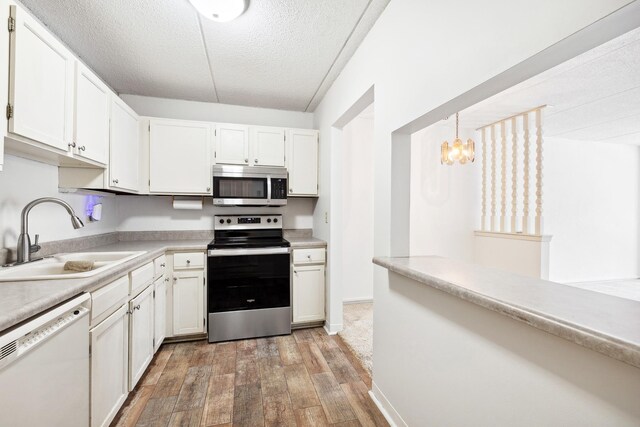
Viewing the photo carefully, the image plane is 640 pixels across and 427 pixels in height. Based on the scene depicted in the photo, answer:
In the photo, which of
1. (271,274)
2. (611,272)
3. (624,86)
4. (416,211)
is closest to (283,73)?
(271,274)

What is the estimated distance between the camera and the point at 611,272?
486 cm

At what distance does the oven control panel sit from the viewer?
9.96 ft

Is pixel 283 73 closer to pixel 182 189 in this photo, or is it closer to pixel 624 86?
pixel 182 189

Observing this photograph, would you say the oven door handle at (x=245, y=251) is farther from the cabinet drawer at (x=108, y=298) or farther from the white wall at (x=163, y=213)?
the cabinet drawer at (x=108, y=298)

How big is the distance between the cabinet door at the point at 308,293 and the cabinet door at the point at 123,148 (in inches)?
67.3

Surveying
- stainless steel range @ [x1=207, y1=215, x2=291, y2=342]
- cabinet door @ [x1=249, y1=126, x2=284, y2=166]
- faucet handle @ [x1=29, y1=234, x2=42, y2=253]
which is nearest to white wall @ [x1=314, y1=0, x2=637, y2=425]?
cabinet door @ [x1=249, y1=126, x2=284, y2=166]

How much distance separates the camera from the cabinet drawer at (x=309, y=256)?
280 cm

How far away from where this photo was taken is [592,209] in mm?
4641

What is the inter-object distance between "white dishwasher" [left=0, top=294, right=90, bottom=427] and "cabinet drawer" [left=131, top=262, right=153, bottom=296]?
1.79 feet

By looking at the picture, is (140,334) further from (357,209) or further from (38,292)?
(357,209)

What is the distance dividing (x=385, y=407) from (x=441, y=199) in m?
3.03

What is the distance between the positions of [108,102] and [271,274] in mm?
1925

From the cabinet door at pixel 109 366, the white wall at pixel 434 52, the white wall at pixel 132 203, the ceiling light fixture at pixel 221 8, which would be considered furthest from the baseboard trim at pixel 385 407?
the ceiling light fixture at pixel 221 8

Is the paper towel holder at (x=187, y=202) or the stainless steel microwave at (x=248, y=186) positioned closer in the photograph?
the stainless steel microwave at (x=248, y=186)
